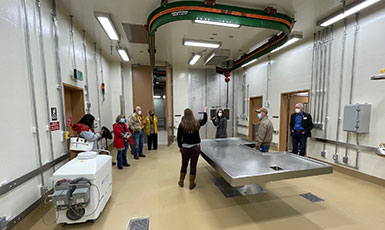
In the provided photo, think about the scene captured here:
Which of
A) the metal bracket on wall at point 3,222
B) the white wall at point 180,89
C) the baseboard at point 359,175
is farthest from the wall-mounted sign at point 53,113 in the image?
the baseboard at point 359,175

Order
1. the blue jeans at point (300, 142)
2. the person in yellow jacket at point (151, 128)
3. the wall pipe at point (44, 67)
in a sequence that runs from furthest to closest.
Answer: the person in yellow jacket at point (151, 128) → the blue jeans at point (300, 142) → the wall pipe at point (44, 67)

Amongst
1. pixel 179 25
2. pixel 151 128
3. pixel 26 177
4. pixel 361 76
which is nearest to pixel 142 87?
pixel 151 128

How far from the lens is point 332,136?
12.4 ft

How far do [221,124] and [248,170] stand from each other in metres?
3.65

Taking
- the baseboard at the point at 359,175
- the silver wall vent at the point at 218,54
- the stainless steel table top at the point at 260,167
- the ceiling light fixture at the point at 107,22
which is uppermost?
the ceiling light fixture at the point at 107,22

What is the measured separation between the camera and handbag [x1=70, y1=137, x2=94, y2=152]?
9.16ft

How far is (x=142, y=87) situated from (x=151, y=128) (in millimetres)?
2101

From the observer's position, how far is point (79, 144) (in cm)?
282

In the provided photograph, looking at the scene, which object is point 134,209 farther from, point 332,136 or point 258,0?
point 332,136

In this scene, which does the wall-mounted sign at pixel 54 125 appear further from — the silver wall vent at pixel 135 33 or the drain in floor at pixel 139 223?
the silver wall vent at pixel 135 33

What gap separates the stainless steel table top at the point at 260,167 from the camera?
1.78 metres

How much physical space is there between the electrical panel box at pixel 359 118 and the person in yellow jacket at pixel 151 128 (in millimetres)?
5250

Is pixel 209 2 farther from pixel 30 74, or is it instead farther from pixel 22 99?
pixel 22 99

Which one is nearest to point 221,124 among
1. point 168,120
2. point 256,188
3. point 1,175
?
point 168,120
